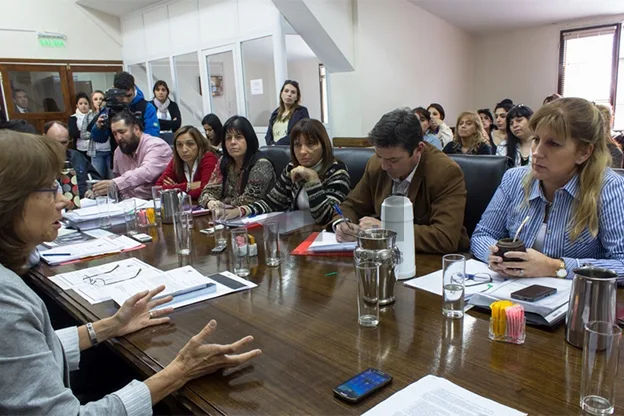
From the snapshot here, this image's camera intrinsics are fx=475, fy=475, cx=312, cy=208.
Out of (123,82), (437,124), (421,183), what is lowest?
(421,183)

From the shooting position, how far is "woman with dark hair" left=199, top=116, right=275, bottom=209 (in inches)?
102

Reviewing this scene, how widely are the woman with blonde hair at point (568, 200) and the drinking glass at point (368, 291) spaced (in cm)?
41

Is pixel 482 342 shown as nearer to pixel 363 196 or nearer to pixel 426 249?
pixel 426 249

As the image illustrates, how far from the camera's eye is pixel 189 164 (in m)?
3.07

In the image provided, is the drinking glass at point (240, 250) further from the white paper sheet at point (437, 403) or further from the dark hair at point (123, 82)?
the dark hair at point (123, 82)

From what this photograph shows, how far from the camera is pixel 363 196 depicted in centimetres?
209

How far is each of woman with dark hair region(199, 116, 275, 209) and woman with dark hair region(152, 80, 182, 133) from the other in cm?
368

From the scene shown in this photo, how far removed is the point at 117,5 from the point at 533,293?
7.83 m

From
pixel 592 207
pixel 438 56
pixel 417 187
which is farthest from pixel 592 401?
pixel 438 56

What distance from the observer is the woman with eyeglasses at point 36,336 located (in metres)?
0.76

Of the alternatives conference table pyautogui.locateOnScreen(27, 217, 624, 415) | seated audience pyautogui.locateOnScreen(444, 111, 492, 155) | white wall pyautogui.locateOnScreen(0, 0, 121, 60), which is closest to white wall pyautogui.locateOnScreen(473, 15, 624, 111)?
seated audience pyautogui.locateOnScreen(444, 111, 492, 155)

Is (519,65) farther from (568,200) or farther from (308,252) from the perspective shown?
(308,252)

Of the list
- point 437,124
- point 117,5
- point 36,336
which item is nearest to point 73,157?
point 36,336

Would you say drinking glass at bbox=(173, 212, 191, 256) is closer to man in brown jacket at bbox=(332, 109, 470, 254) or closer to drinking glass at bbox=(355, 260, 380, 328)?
man in brown jacket at bbox=(332, 109, 470, 254)
